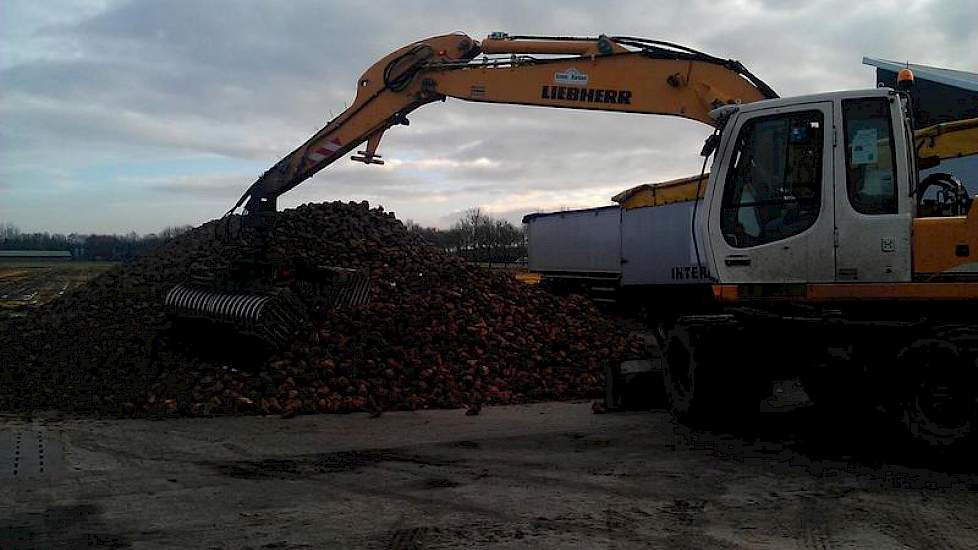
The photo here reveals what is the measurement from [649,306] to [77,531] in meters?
14.0

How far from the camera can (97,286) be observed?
1700 centimetres

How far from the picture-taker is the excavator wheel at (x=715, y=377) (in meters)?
8.12

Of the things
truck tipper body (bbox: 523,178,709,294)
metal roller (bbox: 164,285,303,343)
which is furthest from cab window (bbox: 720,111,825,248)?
truck tipper body (bbox: 523,178,709,294)

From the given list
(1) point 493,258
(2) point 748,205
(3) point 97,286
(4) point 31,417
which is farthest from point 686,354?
(1) point 493,258

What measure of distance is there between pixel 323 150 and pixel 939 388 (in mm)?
9965

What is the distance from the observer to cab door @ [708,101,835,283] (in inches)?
271

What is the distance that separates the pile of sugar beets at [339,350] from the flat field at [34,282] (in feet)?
21.6

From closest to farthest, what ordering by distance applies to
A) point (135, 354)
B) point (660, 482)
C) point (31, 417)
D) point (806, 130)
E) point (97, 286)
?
point (660, 482) → point (806, 130) → point (31, 417) → point (135, 354) → point (97, 286)

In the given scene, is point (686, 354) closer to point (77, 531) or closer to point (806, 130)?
point (806, 130)

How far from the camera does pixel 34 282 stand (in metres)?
36.8

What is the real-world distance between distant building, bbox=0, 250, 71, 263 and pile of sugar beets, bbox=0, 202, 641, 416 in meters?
43.1

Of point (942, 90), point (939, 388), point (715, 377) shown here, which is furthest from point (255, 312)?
point (942, 90)

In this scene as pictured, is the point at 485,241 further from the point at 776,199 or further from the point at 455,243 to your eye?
the point at 776,199

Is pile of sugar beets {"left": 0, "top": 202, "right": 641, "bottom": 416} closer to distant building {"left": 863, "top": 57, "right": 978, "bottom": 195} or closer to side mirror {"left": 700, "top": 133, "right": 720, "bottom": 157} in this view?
side mirror {"left": 700, "top": 133, "right": 720, "bottom": 157}
